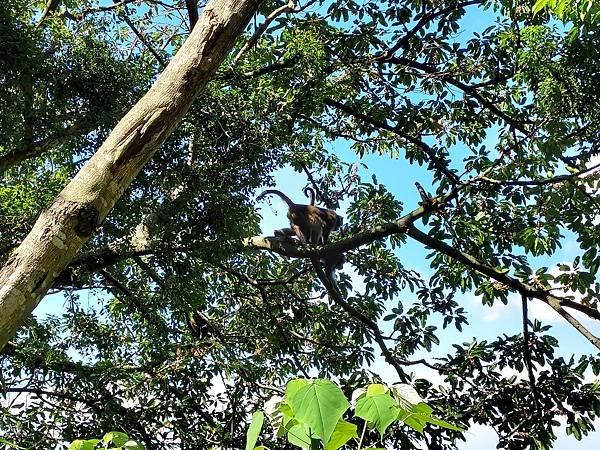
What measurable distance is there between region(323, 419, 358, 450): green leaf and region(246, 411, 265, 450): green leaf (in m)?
0.11

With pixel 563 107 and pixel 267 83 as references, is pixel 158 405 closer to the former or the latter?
pixel 267 83

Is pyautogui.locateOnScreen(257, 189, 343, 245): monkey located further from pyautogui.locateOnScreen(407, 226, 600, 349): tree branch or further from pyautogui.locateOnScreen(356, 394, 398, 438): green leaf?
pyautogui.locateOnScreen(356, 394, 398, 438): green leaf

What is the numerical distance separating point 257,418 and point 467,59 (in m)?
5.62

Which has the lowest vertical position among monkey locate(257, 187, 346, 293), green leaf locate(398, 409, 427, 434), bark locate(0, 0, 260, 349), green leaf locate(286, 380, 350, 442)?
green leaf locate(286, 380, 350, 442)

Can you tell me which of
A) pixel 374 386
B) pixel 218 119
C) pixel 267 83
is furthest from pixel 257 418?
pixel 267 83

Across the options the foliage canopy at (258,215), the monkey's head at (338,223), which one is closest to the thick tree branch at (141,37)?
the foliage canopy at (258,215)

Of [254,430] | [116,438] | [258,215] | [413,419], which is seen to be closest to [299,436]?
[254,430]

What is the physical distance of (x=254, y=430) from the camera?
0.99 m

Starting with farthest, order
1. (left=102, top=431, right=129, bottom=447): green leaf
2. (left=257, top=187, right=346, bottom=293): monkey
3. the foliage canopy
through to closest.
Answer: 1. (left=257, top=187, right=346, bottom=293): monkey
2. the foliage canopy
3. (left=102, top=431, right=129, bottom=447): green leaf

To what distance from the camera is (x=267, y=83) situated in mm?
5004

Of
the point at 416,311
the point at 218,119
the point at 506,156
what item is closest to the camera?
the point at 218,119

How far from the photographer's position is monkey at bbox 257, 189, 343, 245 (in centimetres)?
715

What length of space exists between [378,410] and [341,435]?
10cm

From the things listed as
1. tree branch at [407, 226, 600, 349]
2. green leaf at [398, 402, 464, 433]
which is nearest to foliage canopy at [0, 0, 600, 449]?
tree branch at [407, 226, 600, 349]
